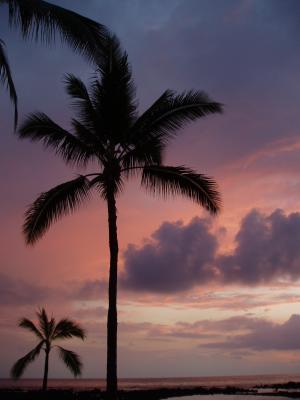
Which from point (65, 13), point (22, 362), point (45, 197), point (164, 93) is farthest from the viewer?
point (22, 362)

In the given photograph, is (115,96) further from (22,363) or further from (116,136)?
(22,363)

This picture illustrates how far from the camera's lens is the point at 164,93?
1634cm

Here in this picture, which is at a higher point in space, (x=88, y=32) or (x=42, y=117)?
(x=42, y=117)

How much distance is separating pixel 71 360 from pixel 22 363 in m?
2.84

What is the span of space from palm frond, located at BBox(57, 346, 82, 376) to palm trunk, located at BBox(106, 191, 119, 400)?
1674 cm

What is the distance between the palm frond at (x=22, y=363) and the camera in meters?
29.4

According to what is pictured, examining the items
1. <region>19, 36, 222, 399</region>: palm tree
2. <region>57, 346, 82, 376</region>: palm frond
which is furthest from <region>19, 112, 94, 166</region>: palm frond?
<region>57, 346, 82, 376</region>: palm frond

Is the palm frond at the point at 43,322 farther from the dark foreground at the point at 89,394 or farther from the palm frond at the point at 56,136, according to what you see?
the palm frond at the point at 56,136

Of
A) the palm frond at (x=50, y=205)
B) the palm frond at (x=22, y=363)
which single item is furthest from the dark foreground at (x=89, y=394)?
the palm frond at (x=50, y=205)

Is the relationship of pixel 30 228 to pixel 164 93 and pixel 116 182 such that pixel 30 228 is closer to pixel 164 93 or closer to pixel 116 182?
pixel 116 182

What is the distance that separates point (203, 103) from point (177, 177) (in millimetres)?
2466

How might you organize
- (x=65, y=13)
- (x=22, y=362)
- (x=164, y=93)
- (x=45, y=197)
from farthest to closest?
(x=22, y=362)
(x=164, y=93)
(x=45, y=197)
(x=65, y=13)

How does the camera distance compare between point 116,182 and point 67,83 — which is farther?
point 67,83

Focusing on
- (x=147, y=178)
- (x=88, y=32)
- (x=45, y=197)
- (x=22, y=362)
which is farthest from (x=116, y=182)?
(x=22, y=362)
